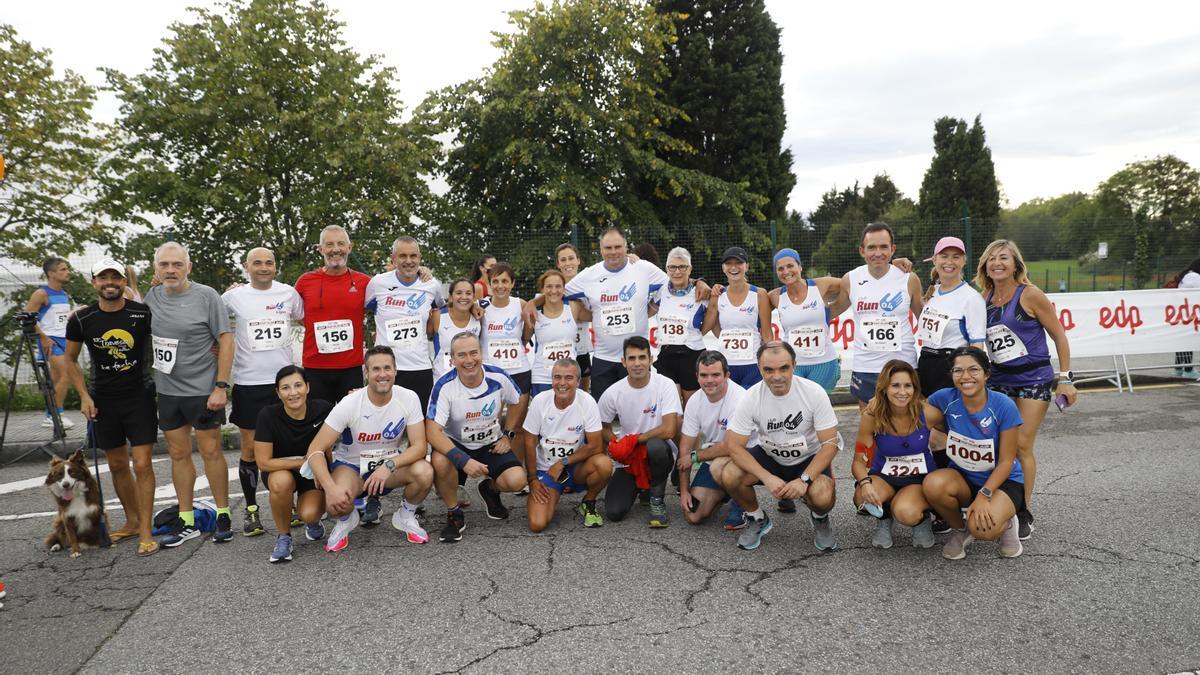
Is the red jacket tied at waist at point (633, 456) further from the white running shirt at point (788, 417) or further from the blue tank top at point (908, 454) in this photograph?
the blue tank top at point (908, 454)

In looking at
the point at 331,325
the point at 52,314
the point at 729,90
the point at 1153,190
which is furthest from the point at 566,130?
the point at 1153,190

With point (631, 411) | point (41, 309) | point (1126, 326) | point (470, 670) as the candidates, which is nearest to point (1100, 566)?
point (631, 411)

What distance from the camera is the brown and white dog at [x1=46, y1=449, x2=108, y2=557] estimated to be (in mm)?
4633

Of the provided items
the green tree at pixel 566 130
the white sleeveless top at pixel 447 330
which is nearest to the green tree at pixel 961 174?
the green tree at pixel 566 130

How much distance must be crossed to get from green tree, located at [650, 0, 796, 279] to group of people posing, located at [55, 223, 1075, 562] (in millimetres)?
15883

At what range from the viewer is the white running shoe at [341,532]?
4.60 meters

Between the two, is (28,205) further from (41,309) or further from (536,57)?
(536,57)

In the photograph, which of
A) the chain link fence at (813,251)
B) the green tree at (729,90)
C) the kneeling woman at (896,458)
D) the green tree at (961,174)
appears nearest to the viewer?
the kneeling woman at (896,458)

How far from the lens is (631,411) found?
5281mm

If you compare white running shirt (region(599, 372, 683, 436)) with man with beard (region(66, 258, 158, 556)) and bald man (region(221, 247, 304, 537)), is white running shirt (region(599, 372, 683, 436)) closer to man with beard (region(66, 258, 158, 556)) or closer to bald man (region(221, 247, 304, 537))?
bald man (region(221, 247, 304, 537))

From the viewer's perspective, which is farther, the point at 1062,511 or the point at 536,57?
the point at 536,57

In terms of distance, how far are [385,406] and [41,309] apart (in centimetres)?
653

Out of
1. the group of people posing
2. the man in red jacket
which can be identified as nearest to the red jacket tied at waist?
the group of people posing

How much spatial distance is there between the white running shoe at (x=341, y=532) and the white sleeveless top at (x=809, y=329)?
3.47m
